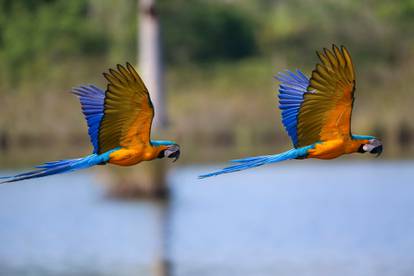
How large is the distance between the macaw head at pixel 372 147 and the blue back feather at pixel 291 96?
350 mm

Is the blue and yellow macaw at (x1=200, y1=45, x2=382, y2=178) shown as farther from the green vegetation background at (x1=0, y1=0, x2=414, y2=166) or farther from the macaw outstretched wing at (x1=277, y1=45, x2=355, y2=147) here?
the green vegetation background at (x1=0, y1=0, x2=414, y2=166)

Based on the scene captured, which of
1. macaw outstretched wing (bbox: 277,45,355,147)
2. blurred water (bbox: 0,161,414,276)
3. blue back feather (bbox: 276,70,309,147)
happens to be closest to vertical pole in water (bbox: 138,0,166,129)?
blurred water (bbox: 0,161,414,276)

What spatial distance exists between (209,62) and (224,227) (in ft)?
68.2

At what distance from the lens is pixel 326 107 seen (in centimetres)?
661

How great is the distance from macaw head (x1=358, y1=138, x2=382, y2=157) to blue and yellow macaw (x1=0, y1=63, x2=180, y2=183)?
3.21 feet

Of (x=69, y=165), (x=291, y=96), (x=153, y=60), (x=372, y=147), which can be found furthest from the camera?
(x=153, y=60)

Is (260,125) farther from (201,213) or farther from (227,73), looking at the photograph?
(201,213)

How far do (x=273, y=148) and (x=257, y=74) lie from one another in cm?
917

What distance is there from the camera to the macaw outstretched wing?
6.46 metres

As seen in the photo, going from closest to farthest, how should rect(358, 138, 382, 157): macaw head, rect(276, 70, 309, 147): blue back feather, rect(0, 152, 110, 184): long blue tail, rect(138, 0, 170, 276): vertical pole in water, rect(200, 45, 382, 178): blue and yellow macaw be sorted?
rect(0, 152, 110, 184): long blue tail < rect(200, 45, 382, 178): blue and yellow macaw < rect(358, 138, 382, 157): macaw head < rect(276, 70, 309, 147): blue back feather < rect(138, 0, 170, 276): vertical pole in water

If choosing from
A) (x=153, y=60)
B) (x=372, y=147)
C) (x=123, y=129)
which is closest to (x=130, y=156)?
(x=123, y=129)

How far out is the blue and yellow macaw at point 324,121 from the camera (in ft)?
21.2

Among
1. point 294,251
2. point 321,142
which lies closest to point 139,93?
point 321,142

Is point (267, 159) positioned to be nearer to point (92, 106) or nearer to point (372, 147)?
point (372, 147)
